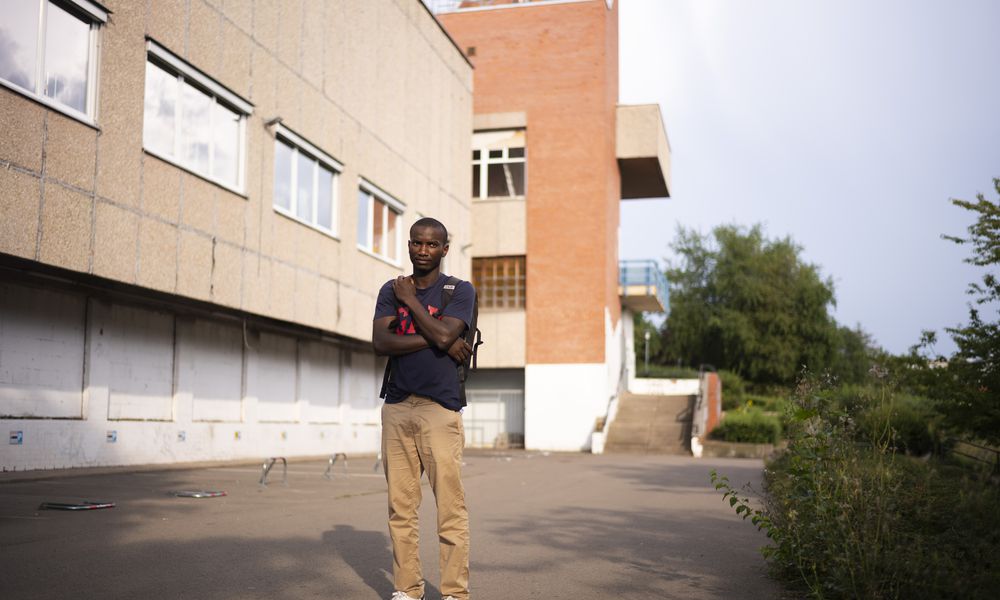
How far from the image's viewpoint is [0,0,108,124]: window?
1244cm

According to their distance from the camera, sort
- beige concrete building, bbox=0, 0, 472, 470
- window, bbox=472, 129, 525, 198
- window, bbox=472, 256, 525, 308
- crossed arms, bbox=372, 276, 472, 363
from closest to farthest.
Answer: crossed arms, bbox=372, 276, 472, 363, beige concrete building, bbox=0, 0, 472, 470, window, bbox=472, 256, 525, 308, window, bbox=472, 129, 525, 198

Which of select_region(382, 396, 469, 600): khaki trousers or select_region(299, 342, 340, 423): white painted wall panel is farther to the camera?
select_region(299, 342, 340, 423): white painted wall panel

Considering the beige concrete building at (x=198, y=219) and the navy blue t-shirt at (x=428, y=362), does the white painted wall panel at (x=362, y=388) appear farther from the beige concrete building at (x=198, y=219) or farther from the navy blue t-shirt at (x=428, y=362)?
the navy blue t-shirt at (x=428, y=362)

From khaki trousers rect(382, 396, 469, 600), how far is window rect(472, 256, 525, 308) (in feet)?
97.5

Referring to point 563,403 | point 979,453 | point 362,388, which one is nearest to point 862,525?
point 979,453

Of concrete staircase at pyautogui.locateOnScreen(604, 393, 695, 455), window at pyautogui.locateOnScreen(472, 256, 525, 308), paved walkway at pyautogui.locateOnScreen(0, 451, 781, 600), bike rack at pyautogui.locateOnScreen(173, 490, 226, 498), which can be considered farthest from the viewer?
window at pyautogui.locateOnScreen(472, 256, 525, 308)

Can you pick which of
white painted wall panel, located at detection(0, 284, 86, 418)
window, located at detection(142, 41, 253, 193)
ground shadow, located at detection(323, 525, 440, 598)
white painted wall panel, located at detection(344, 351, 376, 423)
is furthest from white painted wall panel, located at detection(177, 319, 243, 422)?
ground shadow, located at detection(323, 525, 440, 598)

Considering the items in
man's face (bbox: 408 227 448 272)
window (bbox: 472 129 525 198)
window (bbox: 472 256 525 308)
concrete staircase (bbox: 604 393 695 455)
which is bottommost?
concrete staircase (bbox: 604 393 695 455)

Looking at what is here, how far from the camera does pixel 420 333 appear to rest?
503 centimetres

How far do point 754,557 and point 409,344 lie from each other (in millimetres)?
3762

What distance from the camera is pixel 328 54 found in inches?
871

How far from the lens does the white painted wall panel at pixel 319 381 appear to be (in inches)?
937

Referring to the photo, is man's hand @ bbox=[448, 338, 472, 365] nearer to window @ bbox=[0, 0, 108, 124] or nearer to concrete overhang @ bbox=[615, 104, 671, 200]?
window @ bbox=[0, 0, 108, 124]

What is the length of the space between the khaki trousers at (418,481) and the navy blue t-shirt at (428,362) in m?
0.06
